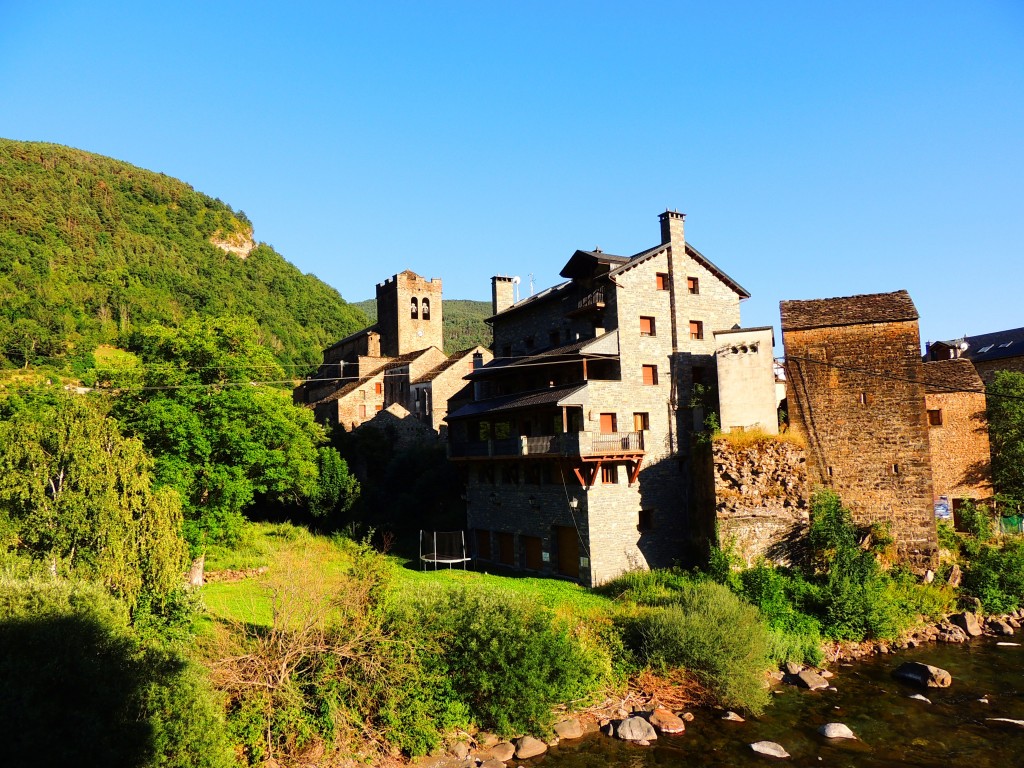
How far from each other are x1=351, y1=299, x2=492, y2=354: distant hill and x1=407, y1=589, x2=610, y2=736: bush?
229 ft

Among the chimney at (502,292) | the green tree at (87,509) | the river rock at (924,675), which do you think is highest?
the chimney at (502,292)

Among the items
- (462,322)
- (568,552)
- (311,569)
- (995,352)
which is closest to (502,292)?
(568,552)

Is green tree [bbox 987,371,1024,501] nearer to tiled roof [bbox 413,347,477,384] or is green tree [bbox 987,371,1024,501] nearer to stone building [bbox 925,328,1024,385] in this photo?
stone building [bbox 925,328,1024,385]

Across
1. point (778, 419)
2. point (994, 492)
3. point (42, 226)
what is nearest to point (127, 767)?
point (778, 419)

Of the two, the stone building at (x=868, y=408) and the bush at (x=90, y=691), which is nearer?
the bush at (x=90, y=691)

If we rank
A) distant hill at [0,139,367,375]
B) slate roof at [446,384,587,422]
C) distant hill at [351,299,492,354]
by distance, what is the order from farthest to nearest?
distant hill at [351,299,492,354]
distant hill at [0,139,367,375]
slate roof at [446,384,587,422]

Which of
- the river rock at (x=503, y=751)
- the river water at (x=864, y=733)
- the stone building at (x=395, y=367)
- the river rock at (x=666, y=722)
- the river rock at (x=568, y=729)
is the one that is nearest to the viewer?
the river water at (x=864, y=733)

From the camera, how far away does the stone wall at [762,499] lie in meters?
25.9

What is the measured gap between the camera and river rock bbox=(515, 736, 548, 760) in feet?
54.5

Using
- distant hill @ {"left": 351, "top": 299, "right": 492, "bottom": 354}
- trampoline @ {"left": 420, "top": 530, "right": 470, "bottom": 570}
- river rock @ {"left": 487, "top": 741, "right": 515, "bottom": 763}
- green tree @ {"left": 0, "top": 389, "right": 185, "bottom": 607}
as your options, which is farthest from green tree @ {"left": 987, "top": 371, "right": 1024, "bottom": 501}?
distant hill @ {"left": 351, "top": 299, "right": 492, "bottom": 354}

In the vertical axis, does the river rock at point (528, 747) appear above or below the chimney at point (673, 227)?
below

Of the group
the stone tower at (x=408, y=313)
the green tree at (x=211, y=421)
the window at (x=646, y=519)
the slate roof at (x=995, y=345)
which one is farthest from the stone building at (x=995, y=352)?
the green tree at (x=211, y=421)

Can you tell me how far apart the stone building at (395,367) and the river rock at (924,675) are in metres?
31.3

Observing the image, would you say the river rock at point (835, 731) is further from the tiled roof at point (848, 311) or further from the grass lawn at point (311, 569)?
the tiled roof at point (848, 311)
